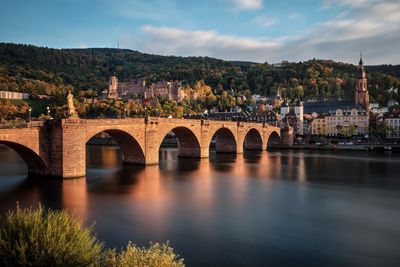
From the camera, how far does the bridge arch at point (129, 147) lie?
35781 millimetres

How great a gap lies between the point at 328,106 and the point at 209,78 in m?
80.2

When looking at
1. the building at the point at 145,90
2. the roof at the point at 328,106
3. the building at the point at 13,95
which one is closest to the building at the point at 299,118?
the roof at the point at 328,106

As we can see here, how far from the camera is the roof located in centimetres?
9781

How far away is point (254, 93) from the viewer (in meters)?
162

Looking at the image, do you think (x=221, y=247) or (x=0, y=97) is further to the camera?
(x=0, y=97)

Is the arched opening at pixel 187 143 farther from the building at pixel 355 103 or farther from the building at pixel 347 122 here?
the building at pixel 355 103

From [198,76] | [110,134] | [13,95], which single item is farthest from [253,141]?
[198,76]

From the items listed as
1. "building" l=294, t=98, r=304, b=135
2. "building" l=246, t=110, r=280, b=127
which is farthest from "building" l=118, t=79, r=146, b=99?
"building" l=294, t=98, r=304, b=135

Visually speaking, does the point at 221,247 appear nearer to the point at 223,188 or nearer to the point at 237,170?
the point at 223,188

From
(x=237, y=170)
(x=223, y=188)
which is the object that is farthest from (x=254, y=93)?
(x=223, y=188)

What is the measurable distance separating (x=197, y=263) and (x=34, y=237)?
6228 mm

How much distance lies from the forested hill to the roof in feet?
82.1

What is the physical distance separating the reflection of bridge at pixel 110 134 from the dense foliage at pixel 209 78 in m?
44.7

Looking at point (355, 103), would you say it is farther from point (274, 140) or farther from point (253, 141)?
point (253, 141)
